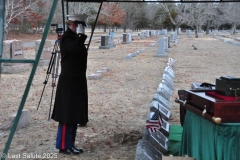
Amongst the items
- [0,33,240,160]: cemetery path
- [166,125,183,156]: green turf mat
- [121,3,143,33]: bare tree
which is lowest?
[0,33,240,160]: cemetery path

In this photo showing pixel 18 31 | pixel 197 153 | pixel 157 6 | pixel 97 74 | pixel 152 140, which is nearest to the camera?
pixel 197 153

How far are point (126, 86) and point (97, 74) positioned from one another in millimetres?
1794

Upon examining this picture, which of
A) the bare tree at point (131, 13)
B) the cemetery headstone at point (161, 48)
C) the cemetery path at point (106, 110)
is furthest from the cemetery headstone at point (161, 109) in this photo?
the bare tree at point (131, 13)

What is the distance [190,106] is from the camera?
4.07 meters

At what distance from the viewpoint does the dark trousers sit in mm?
5107

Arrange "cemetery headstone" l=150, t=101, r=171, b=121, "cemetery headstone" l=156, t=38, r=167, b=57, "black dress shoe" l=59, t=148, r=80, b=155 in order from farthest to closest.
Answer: "cemetery headstone" l=156, t=38, r=167, b=57 → "cemetery headstone" l=150, t=101, r=171, b=121 → "black dress shoe" l=59, t=148, r=80, b=155

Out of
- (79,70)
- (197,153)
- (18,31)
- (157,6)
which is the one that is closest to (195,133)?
(197,153)

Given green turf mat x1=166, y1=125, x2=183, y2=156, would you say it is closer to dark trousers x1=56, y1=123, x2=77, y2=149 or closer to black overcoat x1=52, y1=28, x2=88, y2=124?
black overcoat x1=52, y1=28, x2=88, y2=124

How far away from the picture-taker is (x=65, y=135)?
5152mm

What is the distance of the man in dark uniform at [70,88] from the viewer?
5000mm

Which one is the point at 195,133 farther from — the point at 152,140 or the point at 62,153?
the point at 62,153

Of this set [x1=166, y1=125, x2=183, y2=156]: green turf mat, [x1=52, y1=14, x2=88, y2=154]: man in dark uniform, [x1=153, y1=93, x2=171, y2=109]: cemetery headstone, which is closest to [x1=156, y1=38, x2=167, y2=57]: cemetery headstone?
[x1=153, y1=93, x2=171, y2=109]: cemetery headstone

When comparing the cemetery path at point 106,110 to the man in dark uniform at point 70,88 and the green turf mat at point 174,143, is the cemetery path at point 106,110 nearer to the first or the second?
the man in dark uniform at point 70,88

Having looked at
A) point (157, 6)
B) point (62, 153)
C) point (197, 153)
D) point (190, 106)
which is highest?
point (157, 6)
